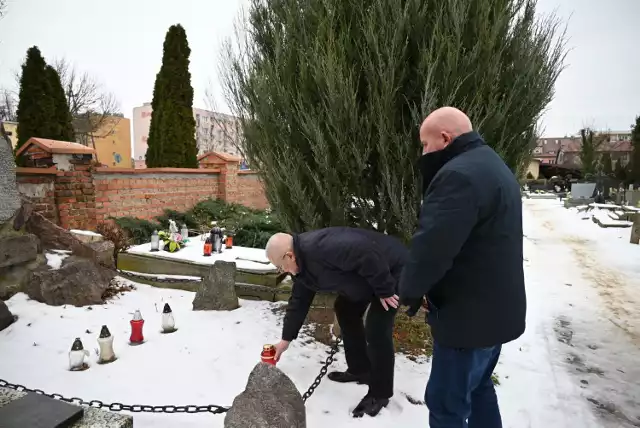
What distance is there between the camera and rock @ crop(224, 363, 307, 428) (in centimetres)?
226

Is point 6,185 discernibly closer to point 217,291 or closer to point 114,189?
point 217,291

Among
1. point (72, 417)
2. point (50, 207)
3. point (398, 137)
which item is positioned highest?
point (398, 137)

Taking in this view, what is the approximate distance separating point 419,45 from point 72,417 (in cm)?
358

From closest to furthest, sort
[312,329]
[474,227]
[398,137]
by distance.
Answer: [474,227] < [398,137] < [312,329]

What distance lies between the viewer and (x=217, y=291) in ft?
15.2

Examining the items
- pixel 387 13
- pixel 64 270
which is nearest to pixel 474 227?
pixel 387 13

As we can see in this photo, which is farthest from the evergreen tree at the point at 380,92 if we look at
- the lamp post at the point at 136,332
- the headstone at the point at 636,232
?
the headstone at the point at 636,232

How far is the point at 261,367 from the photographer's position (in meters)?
2.37

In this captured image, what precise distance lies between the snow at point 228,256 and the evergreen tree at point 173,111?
263 inches

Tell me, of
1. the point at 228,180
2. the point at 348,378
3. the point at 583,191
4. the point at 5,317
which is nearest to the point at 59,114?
the point at 228,180

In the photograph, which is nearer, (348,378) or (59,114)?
(348,378)

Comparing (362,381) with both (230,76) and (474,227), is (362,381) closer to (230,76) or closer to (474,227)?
(474,227)

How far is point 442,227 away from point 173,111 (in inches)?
483

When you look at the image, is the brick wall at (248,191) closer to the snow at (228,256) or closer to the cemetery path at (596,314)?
the snow at (228,256)
